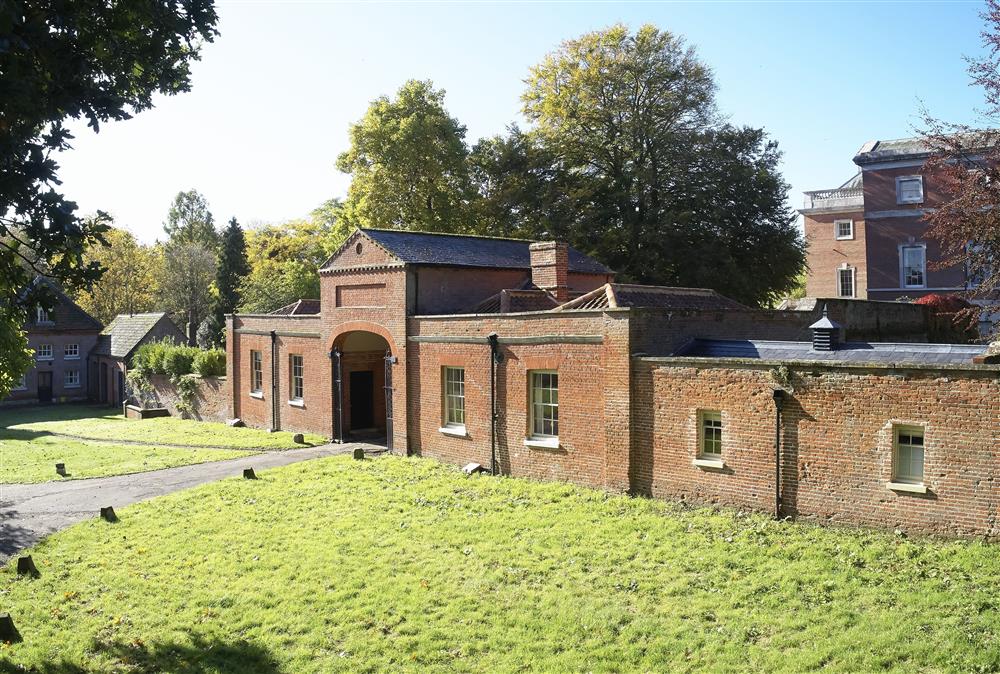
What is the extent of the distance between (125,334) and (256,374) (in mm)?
22791

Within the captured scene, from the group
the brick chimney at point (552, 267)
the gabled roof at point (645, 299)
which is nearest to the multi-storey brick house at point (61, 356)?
the brick chimney at point (552, 267)

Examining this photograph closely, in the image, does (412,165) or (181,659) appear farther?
(412,165)

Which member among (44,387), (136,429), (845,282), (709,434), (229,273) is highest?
(229,273)

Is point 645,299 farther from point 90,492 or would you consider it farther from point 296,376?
point 90,492

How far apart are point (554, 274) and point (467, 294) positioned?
2864mm

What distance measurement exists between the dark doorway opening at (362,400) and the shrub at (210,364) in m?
11.6

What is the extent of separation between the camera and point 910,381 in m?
13.6

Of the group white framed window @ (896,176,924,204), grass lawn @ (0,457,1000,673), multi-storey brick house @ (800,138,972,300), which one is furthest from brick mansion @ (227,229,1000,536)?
white framed window @ (896,176,924,204)

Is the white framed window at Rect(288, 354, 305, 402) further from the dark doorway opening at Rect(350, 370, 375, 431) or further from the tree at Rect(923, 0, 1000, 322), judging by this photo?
the tree at Rect(923, 0, 1000, 322)

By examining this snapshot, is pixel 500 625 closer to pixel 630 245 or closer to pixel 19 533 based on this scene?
pixel 19 533

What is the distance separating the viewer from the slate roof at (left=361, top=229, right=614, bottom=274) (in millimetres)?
24531

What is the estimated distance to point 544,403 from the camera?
65.1 ft

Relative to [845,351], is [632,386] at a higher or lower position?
lower

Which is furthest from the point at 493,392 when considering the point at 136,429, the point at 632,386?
the point at 136,429
